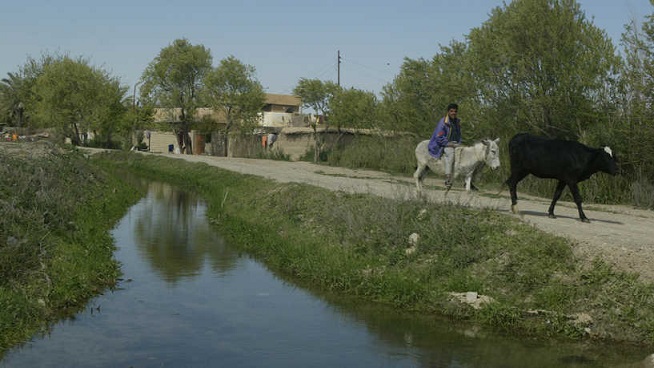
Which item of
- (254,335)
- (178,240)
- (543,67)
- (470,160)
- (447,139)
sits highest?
(543,67)

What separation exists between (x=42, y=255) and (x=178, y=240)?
246 inches

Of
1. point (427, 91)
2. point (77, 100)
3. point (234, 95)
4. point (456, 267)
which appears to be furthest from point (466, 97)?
point (77, 100)

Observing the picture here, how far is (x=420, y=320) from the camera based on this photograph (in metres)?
10.9

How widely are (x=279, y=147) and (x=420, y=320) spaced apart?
151 ft

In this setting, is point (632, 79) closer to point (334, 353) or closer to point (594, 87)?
point (594, 87)

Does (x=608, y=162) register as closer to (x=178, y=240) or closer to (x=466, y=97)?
(x=178, y=240)

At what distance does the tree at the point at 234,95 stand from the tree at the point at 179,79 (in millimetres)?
2607

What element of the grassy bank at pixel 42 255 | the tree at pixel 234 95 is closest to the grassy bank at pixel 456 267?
the grassy bank at pixel 42 255

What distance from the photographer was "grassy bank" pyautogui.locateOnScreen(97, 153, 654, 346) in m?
9.98

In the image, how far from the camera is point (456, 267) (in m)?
11.9

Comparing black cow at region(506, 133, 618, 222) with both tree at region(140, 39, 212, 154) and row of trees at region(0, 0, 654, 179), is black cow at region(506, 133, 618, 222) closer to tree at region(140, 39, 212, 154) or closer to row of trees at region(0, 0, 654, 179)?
row of trees at region(0, 0, 654, 179)

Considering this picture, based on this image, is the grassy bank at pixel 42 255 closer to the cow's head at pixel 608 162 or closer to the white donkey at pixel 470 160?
the white donkey at pixel 470 160

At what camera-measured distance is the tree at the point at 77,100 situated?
66.7 m

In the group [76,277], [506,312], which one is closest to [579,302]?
[506,312]
